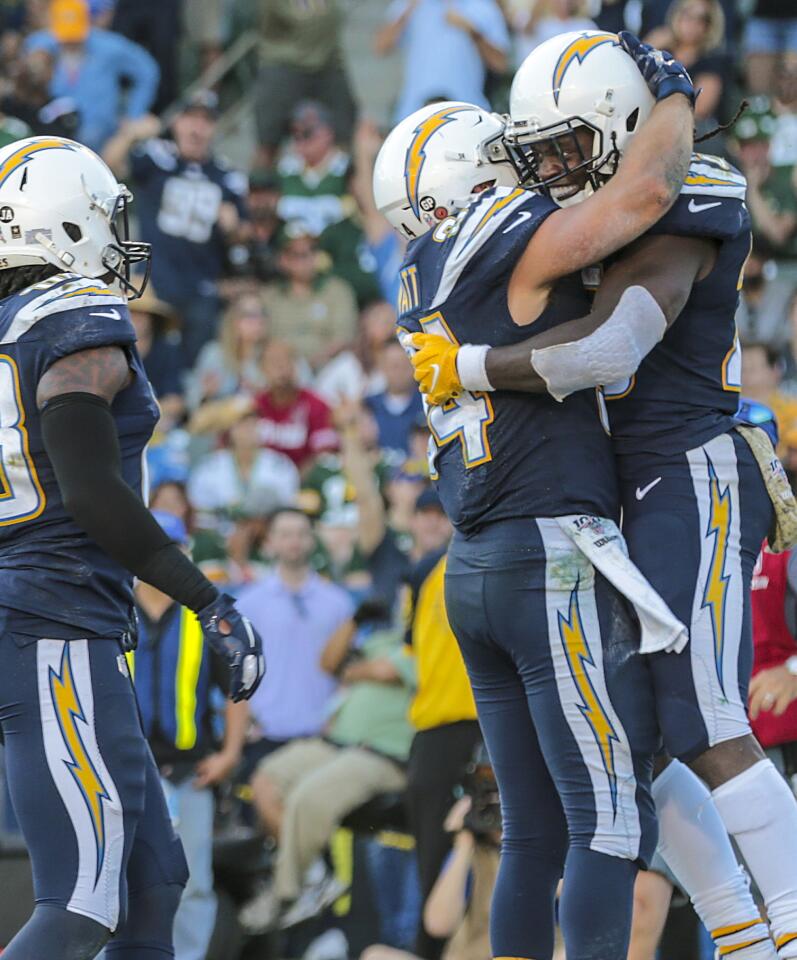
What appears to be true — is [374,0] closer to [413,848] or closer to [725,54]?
[725,54]

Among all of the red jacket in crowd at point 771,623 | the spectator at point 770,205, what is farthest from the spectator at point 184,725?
the spectator at point 770,205

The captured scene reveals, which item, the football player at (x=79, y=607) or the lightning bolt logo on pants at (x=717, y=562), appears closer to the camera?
the football player at (x=79, y=607)

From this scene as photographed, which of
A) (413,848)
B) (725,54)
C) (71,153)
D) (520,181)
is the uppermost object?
(725,54)

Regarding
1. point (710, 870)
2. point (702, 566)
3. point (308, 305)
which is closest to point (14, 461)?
point (702, 566)

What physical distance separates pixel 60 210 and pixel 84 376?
52 cm

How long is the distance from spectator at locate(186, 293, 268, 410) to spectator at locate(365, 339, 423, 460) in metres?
1.20

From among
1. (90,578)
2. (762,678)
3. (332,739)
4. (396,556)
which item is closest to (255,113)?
(396,556)

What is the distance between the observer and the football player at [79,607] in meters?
3.77

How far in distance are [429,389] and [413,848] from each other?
408cm

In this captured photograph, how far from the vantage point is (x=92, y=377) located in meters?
3.85

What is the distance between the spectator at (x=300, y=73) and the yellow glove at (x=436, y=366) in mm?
8896

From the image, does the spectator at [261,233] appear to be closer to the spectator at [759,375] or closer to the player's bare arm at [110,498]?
the spectator at [759,375]

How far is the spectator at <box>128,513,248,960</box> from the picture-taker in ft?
24.6

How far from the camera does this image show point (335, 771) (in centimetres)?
786
